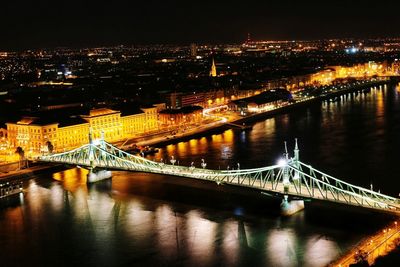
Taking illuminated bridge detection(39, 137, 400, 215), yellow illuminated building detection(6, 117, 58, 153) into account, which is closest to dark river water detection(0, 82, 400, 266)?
illuminated bridge detection(39, 137, 400, 215)

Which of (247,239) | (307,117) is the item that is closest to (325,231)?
(247,239)

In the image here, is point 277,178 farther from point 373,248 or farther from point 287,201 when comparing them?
point 373,248

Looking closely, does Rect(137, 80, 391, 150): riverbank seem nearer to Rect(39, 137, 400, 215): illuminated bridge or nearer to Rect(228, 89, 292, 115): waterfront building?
Rect(228, 89, 292, 115): waterfront building

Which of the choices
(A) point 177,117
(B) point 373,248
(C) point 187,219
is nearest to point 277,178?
(C) point 187,219

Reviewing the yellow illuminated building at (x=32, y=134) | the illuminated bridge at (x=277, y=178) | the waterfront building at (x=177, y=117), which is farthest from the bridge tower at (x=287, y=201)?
the waterfront building at (x=177, y=117)

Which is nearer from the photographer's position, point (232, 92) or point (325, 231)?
point (325, 231)

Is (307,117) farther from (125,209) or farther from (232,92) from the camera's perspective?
(125,209)
